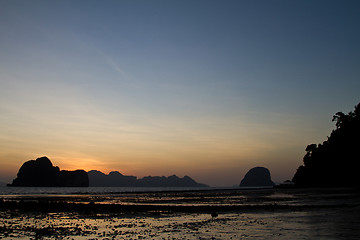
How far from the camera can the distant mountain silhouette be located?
10706 cm

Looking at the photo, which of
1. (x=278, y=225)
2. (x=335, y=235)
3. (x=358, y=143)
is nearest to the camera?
(x=335, y=235)

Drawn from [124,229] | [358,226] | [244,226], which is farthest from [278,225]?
[124,229]

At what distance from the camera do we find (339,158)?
11700 cm

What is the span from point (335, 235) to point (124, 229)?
15065 mm

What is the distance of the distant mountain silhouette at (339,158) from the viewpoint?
107 meters

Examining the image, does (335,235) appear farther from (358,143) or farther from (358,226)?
(358,143)

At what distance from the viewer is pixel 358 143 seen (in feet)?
337

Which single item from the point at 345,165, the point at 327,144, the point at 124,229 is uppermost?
the point at 327,144

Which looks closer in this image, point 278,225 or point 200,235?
point 200,235

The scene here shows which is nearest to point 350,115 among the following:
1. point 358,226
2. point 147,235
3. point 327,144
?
point 327,144

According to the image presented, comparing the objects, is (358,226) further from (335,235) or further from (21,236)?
(21,236)

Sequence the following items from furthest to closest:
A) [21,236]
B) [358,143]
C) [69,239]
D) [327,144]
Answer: [327,144] → [358,143] → [21,236] → [69,239]

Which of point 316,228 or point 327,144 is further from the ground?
point 327,144

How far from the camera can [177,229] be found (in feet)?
76.4
